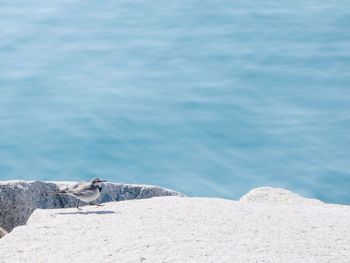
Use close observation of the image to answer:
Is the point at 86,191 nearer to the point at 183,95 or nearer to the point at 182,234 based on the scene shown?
the point at 182,234

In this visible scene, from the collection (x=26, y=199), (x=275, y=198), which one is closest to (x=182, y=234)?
(x=26, y=199)

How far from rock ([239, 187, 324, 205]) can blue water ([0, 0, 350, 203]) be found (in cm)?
321

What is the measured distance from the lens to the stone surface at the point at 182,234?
6.52 m

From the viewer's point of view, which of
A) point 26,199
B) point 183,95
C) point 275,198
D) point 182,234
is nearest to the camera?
point 182,234

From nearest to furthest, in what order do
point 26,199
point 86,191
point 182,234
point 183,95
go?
1. point 182,234
2. point 86,191
3. point 26,199
4. point 183,95

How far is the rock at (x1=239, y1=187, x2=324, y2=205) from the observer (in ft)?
29.6

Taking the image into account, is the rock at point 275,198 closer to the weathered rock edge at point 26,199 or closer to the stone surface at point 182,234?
the stone surface at point 182,234

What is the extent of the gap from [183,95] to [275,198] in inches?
216

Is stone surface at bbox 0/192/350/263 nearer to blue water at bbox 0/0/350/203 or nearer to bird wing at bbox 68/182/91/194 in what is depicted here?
bird wing at bbox 68/182/91/194

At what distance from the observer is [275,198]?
9.15m

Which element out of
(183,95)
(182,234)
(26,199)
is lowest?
(183,95)

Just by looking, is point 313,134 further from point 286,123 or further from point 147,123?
point 147,123

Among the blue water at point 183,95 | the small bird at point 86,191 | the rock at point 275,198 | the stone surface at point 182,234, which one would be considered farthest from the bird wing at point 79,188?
the blue water at point 183,95

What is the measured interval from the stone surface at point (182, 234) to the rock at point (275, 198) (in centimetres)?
86
